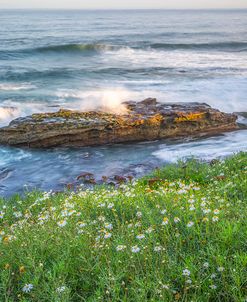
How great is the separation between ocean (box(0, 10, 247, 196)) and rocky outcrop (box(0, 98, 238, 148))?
0.36m

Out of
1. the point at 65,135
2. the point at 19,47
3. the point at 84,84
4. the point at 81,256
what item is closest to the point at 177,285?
the point at 81,256

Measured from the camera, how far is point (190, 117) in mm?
14531

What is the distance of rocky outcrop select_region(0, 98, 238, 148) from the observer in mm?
13461

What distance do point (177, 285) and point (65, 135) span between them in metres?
9.98

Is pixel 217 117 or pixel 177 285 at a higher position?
pixel 177 285

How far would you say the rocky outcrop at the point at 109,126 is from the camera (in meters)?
13.5

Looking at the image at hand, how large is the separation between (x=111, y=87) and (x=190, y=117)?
35.2ft

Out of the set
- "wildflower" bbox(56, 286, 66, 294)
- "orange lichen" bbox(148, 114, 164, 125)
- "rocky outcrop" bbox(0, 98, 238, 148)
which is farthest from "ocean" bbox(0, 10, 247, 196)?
"wildflower" bbox(56, 286, 66, 294)

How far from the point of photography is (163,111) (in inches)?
581

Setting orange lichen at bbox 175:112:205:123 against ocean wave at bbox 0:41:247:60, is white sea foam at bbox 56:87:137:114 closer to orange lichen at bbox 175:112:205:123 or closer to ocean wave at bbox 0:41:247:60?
orange lichen at bbox 175:112:205:123

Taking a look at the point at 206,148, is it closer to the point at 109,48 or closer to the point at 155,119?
the point at 155,119

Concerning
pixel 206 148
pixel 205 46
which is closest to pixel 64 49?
pixel 205 46

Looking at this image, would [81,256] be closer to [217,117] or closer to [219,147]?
[219,147]

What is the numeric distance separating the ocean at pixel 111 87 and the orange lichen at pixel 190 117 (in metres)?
0.79
